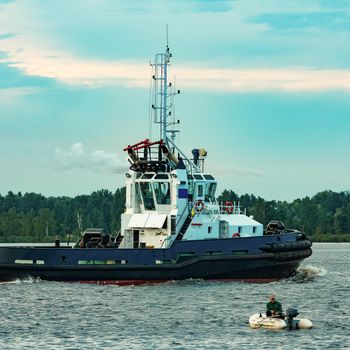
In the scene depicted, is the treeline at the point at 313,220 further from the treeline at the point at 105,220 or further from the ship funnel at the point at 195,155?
the ship funnel at the point at 195,155

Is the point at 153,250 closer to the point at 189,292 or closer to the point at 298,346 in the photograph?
the point at 189,292

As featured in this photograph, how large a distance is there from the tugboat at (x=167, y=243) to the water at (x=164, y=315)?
0.74 meters

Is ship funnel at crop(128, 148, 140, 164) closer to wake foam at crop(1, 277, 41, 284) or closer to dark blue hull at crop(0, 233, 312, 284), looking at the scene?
dark blue hull at crop(0, 233, 312, 284)

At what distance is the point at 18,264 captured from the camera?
167ft

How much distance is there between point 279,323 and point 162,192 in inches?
590

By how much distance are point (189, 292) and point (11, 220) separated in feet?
441

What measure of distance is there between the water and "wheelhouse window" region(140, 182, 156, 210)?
422cm

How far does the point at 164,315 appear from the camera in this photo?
139 ft

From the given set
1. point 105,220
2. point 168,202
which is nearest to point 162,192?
point 168,202

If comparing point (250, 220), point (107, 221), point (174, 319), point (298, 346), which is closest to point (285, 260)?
point (250, 220)

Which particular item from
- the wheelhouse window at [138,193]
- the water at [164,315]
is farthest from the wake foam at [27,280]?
the wheelhouse window at [138,193]

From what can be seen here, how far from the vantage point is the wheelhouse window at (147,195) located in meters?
52.3

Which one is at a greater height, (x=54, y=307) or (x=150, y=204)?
(x=150, y=204)

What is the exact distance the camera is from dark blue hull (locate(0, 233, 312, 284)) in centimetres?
4959
